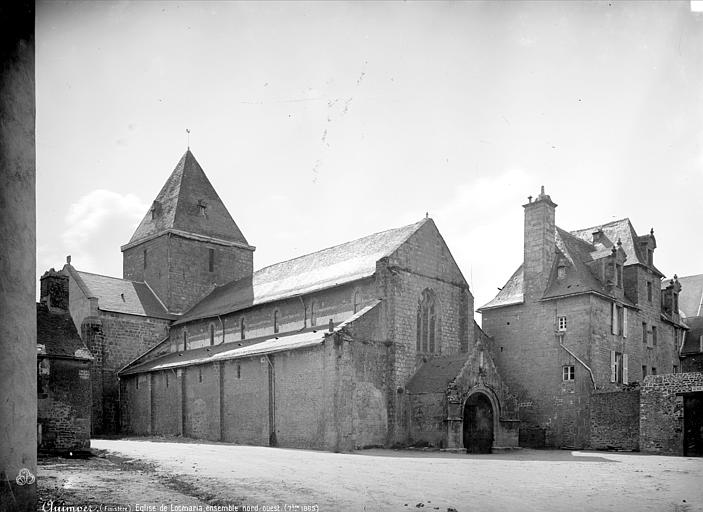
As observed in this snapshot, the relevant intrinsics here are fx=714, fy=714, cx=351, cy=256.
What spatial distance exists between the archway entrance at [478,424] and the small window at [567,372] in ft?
16.9

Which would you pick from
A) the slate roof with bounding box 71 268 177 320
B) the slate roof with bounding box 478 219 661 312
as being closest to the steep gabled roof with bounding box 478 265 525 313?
the slate roof with bounding box 478 219 661 312

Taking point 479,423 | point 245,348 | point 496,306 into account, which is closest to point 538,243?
point 496,306

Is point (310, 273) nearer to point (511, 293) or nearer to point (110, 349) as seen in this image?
point (511, 293)

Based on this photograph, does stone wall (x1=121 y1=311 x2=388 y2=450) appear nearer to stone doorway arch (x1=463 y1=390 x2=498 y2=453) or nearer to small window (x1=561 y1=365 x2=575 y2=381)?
stone doorway arch (x1=463 y1=390 x2=498 y2=453)

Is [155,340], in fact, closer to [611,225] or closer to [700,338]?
[611,225]

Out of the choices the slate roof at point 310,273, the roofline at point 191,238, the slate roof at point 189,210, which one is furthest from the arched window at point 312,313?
the slate roof at point 189,210

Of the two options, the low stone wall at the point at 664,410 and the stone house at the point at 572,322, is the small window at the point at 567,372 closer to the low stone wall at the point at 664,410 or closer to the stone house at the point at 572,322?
the stone house at the point at 572,322

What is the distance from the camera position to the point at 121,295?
4547cm

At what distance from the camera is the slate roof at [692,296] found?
47406 mm

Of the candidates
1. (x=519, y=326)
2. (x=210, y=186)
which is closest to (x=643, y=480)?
(x=519, y=326)

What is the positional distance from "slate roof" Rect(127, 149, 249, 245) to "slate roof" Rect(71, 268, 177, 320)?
421cm

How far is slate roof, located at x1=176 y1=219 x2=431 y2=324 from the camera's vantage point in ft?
111

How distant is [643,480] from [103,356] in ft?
107

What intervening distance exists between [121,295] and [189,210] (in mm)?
7547
